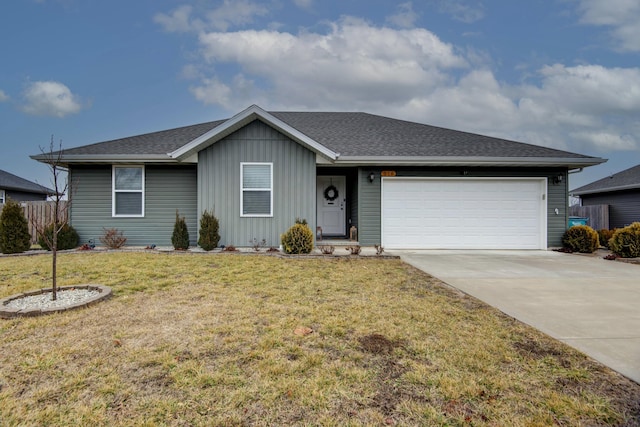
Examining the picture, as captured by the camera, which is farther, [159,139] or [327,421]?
[159,139]

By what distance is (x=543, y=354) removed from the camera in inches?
110

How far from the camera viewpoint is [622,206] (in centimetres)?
1552

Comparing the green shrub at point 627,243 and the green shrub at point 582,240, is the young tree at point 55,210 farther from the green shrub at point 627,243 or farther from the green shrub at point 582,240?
the green shrub at point 582,240

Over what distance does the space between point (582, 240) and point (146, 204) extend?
13.0 m

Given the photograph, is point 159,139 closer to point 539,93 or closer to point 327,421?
point 327,421

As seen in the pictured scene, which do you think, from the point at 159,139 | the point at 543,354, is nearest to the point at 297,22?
the point at 159,139

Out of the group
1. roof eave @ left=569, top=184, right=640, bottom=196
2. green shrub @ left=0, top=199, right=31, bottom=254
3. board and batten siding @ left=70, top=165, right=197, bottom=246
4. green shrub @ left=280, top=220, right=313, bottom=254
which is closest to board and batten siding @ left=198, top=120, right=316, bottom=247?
board and batten siding @ left=70, top=165, right=197, bottom=246

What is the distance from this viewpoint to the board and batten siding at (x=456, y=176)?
33.0ft

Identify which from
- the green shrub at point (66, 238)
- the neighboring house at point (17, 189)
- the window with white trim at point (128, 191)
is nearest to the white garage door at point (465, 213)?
the window with white trim at point (128, 191)

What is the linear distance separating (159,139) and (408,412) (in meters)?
11.0

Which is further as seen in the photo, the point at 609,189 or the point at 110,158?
the point at 609,189

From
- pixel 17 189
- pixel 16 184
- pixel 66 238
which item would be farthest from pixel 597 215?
pixel 16 184

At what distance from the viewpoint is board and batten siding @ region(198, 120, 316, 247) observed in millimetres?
9398

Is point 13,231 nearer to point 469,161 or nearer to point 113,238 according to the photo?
point 113,238
